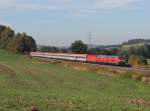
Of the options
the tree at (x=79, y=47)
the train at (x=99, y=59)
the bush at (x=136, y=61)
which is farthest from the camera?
the tree at (x=79, y=47)

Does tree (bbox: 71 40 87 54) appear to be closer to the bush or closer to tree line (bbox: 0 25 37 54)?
tree line (bbox: 0 25 37 54)

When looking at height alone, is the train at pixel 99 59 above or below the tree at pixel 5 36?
below

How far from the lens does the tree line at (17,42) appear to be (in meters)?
168

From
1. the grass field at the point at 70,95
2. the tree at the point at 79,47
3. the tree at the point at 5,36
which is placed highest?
the tree at the point at 5,36

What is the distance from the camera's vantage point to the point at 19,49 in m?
170

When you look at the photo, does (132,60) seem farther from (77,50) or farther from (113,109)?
(113,109)

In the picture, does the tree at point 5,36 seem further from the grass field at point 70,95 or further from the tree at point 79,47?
the grass field at point 70,95

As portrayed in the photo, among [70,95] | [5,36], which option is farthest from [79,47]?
[70,95]

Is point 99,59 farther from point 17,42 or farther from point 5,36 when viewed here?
point 5,36

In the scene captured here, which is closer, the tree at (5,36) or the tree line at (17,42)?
the tree line at (17,42)

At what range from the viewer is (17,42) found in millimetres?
164875

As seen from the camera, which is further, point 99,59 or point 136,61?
point 136,61

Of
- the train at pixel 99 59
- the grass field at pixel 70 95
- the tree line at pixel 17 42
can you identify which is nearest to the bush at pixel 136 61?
the train at pixel 99 59

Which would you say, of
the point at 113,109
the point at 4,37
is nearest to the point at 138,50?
the point at 4,37
